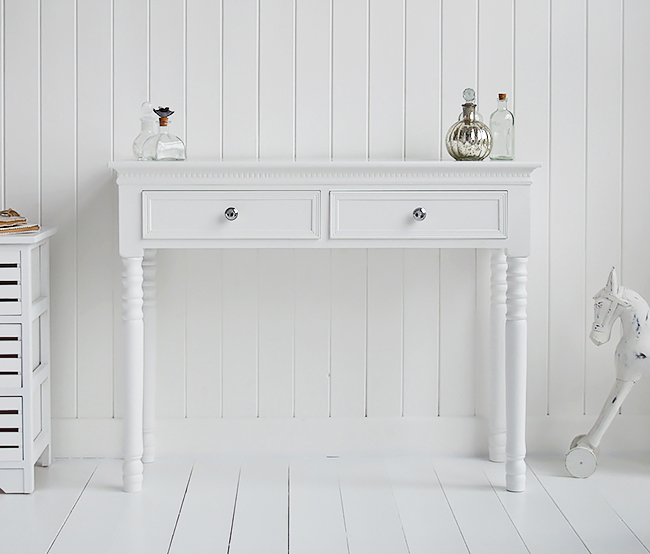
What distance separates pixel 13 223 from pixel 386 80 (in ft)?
3.88

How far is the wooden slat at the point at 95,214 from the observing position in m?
2.29

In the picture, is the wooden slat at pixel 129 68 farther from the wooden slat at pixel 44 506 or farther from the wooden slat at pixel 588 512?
the wooden slat at pixel 588 512

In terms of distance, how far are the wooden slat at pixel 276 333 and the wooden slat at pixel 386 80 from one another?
456 millimetres

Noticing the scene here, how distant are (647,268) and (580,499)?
82 centimetres

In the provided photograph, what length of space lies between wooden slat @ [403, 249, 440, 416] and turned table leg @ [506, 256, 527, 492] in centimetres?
38

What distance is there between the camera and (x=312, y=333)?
238cm

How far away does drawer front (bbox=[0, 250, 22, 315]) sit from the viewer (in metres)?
2.02

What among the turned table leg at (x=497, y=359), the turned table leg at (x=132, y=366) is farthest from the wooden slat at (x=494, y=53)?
the turned table leg at (x=132, y=366)

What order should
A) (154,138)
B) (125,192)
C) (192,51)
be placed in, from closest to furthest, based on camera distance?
(125,192) < (154,138) < (192,51)

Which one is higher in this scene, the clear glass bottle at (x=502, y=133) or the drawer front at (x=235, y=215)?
the clear glass bottle at (x=502, y=133)

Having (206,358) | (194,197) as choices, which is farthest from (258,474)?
(194,197)

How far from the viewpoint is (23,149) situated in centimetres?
230

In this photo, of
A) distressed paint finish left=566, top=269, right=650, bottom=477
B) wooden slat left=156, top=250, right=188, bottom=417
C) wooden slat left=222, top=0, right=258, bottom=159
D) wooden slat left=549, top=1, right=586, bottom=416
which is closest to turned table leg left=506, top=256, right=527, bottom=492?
distressed paint finish left=566, top=269, right=650, bottom=477

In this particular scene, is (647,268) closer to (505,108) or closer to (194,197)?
(505,108)
